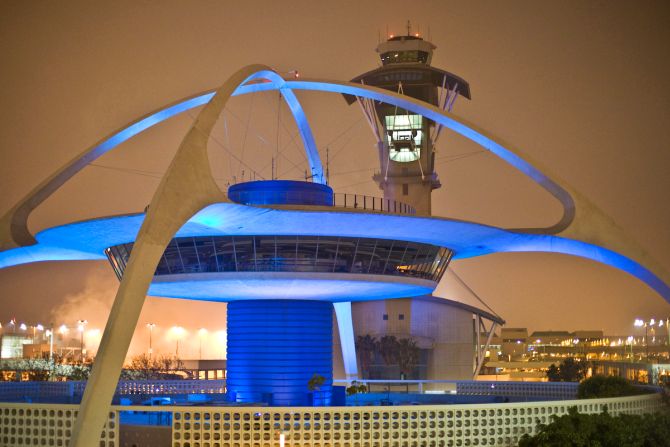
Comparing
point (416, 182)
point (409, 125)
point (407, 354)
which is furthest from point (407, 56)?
point (407, 354)

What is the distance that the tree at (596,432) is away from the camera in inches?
1329

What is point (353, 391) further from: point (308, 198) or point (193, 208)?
point (193, 208)

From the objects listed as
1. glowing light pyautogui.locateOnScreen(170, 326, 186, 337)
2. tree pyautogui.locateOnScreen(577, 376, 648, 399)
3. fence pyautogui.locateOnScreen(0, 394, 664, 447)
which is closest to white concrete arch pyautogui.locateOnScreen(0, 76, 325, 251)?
fence pyautogui.locateOnScreen(0, 394, 664, 447)

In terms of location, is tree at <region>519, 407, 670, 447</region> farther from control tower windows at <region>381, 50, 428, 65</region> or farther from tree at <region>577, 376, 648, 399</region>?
control tower windows at <region>381, 50, 428, 65</region>

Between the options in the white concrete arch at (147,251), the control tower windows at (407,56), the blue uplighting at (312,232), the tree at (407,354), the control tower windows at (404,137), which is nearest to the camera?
the white concrete arch at (147,251)

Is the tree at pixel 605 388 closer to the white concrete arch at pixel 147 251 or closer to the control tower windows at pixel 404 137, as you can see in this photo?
the white concrete arch at pixel 147 251

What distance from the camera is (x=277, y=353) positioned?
49875 millimetres

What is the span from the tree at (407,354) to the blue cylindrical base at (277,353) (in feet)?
143

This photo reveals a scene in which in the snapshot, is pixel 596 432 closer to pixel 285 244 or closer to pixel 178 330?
pixel 285 244

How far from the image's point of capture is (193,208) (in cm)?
3509

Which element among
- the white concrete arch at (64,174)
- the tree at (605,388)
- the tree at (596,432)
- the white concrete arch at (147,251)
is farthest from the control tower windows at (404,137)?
the tree at (596,432)

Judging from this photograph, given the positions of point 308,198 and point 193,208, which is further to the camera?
point 308,198

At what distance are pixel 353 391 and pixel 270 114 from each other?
75.4 meters

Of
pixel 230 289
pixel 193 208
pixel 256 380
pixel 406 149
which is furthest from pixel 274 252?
pixel 406 149
